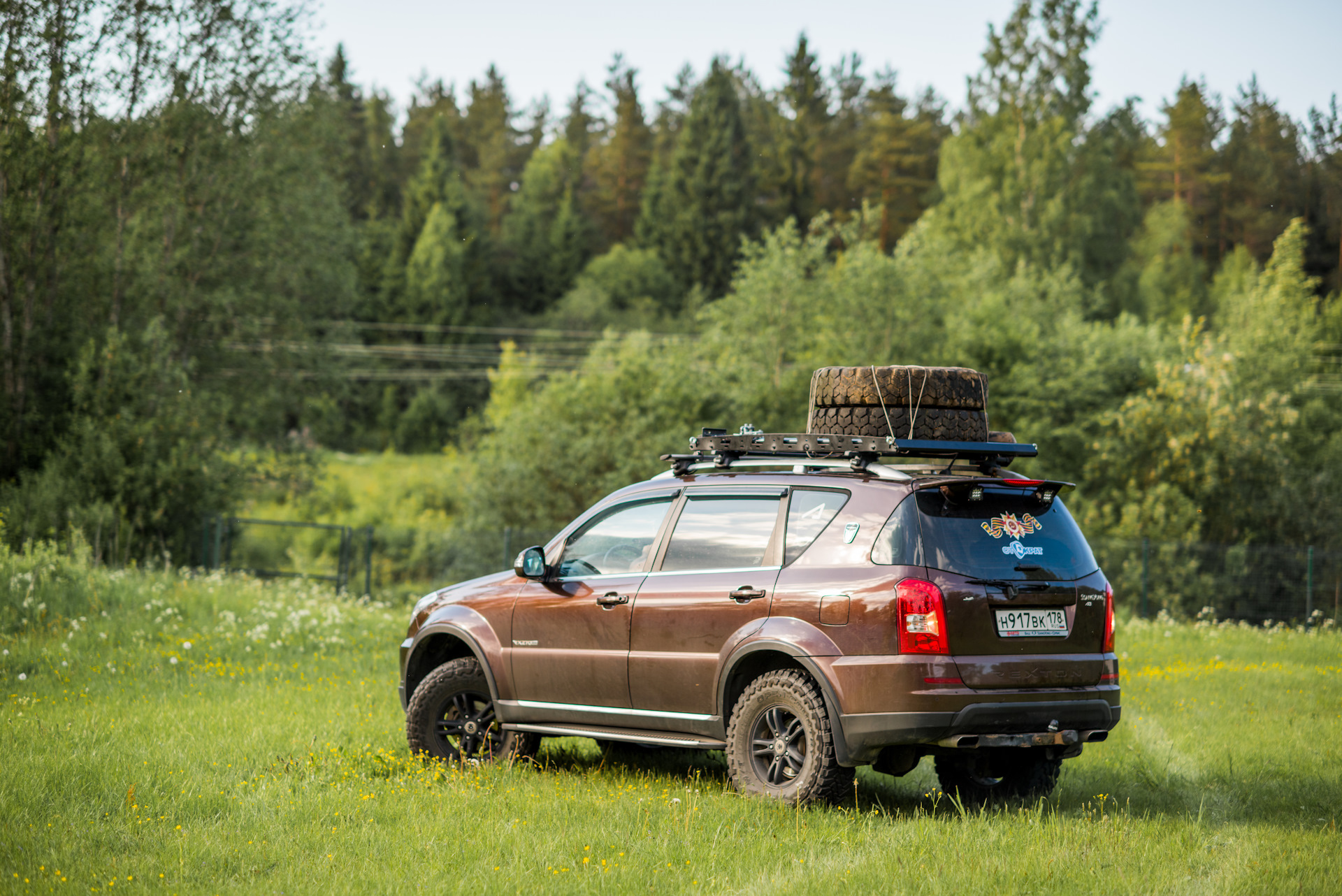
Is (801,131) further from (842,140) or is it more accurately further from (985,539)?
(985,539)

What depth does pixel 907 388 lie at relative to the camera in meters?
7.22

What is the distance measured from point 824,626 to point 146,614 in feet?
32.6

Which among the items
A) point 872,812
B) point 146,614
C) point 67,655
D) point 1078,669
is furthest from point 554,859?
point 146,614

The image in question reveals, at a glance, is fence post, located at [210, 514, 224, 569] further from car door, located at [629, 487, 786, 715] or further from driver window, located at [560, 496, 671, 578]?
car door, located at [629, 487, 786, 715]

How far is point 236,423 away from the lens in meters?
33.3

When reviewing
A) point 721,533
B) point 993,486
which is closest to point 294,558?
point 721,533

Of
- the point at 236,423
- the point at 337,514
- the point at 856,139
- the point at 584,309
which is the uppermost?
the point at 856,139

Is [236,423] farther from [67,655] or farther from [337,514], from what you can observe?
[67,655]

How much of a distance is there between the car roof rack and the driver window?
0.32m

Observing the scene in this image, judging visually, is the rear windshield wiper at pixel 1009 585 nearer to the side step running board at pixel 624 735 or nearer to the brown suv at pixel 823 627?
the brown suv at pixel 823 627

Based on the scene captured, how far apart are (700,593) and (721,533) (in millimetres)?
364

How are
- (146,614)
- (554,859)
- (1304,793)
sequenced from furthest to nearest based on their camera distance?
(146,614), (1304,793), (554,859)

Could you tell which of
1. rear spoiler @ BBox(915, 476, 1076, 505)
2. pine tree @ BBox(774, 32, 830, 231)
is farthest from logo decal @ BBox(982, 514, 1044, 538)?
pine tree @ BBox(774, 32, 830, 231)

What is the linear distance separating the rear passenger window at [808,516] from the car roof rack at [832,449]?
213 millimetres
